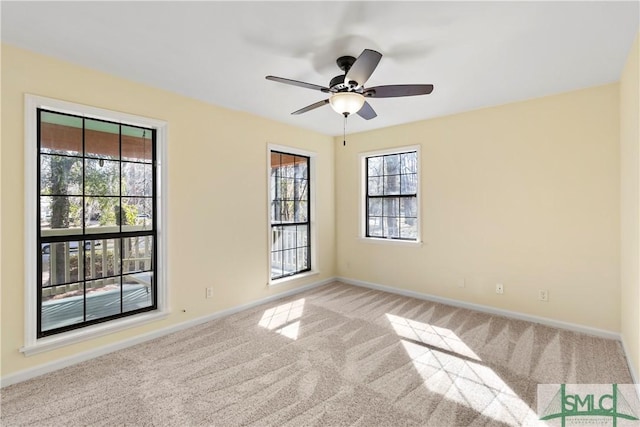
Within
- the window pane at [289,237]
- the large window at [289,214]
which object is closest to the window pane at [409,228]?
the large window at [289,214]

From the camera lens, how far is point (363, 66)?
204 cm

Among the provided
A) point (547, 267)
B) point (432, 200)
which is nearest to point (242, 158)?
point (432, 200)

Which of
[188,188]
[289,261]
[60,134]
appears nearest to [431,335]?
[289,261]

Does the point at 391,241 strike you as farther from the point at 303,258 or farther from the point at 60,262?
the point at 60,262

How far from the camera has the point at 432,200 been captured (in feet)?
13.7

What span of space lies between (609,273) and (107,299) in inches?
202

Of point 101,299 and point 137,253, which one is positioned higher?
point 137,253

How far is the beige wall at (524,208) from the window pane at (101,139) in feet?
11.4

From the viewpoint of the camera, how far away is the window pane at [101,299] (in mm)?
2930

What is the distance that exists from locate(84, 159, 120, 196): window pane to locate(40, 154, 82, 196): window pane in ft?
0.19

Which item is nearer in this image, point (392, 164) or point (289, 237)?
point (392, 164)

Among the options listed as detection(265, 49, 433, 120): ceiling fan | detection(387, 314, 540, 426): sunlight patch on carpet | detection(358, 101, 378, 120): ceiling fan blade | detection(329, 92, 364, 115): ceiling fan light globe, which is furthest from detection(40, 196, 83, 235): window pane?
detection(387, 314, 540, 426): sunlight patch on carpet

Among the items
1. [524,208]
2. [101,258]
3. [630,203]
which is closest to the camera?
[630,203]

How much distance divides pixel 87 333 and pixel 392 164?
164 inches
